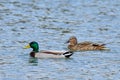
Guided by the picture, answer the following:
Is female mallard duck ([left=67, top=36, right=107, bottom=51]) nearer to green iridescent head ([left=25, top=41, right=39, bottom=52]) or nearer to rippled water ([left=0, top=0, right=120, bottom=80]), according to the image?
rippled water ([left=0, top=0, right=120, bottom=80])

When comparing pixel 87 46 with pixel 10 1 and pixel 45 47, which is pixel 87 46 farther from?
pixel 10 1

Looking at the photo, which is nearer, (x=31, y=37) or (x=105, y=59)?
(x=105, y=59)

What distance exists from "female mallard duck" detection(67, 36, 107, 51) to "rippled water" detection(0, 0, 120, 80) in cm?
26

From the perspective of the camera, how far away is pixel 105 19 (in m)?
34.3

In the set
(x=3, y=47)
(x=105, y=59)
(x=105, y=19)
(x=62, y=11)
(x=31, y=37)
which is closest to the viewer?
(x=105, y=59)

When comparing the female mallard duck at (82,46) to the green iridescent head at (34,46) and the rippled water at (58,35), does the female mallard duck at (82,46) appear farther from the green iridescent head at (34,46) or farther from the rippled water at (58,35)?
the green iridescent head at (34,46)

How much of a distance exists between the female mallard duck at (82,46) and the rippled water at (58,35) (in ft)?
0.86

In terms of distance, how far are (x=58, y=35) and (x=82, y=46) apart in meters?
2.22

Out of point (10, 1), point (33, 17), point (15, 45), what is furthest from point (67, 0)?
point (15, 45)

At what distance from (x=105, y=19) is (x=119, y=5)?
463 cm

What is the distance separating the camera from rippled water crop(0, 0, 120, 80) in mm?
23141

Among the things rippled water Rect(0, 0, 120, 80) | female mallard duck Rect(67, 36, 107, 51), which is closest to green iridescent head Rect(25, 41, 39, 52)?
rippled water Rect(0, 0, 120, 80)

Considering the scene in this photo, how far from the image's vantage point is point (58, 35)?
30.2 meters

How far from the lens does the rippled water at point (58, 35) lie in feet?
75.9
